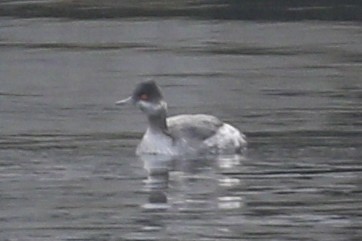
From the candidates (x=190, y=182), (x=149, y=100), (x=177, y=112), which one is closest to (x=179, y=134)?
(x=149, y=100)

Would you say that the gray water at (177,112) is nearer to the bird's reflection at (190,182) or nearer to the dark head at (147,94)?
the bird's reflection at (190,182)

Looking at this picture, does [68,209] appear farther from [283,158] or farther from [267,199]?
[283,158]

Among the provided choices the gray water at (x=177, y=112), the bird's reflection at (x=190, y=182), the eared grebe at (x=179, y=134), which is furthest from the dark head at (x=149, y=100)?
the bird's reflection at (x=190, y=182)

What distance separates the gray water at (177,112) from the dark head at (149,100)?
0.47m

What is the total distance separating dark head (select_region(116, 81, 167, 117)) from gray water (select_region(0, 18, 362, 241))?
0.47 metres

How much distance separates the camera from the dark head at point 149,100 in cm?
2348

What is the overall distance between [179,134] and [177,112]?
324 cm

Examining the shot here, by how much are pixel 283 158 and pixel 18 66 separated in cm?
985

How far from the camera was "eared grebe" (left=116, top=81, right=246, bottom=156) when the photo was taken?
2309 cm

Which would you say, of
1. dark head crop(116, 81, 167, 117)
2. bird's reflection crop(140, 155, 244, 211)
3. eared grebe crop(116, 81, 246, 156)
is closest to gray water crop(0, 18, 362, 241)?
bird's reflection crop(140, 155, 244, 211)

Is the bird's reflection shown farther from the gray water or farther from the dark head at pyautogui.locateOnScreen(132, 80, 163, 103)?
the dark head at pyautogui.locateOnScreen(132, 80, 163, 103)

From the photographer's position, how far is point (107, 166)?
2198cm

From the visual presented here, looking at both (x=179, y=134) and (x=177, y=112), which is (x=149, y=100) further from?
(x=177, y=112)

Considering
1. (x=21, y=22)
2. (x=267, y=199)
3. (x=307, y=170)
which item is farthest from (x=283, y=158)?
(x=21, y=22)
